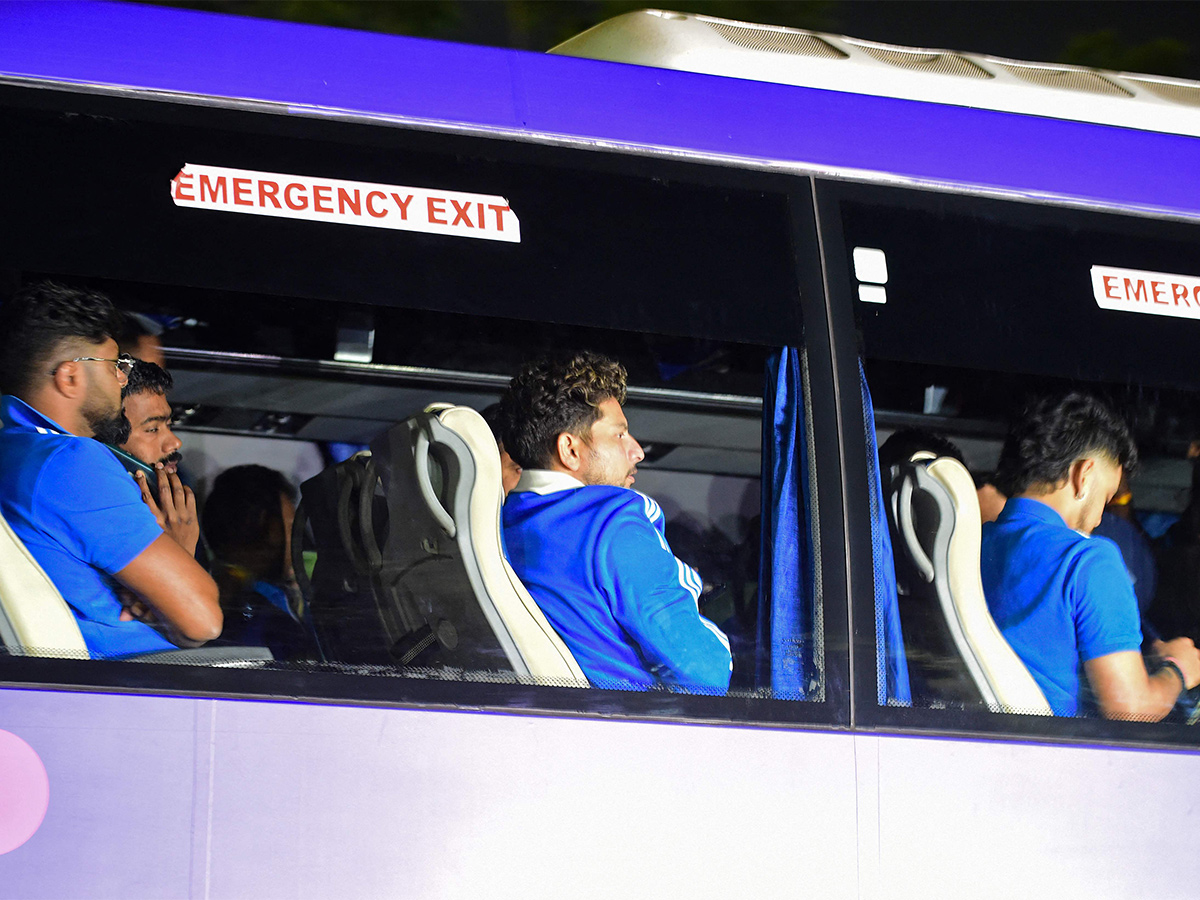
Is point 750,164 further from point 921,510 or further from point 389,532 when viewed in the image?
point 389,532

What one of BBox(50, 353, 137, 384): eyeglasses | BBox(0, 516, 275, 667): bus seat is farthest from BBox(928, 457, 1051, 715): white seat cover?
BBox(50, 353, 137, 384): eyeglasses

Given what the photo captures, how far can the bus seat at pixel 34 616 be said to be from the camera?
2.35 meters

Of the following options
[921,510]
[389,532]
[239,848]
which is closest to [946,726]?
[921,510]

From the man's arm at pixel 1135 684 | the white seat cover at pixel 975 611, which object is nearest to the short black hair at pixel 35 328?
the white seat cover at pixel 975 611

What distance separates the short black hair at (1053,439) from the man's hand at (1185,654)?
466 mm

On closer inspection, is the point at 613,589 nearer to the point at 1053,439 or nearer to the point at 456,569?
the point at 456,569

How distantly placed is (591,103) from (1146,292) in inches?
57.9

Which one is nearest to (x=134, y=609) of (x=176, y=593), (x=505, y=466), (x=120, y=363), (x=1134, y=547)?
(x=176, y=593)

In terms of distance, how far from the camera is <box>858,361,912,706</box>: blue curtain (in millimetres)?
2680

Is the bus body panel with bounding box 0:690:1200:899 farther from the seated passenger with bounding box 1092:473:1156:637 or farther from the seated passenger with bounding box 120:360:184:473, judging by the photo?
the seated passenger with bounding box 120:360:184:473

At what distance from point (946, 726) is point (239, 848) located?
151cm

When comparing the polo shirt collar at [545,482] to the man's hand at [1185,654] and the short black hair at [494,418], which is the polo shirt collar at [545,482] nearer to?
the short black hair at [494,418]

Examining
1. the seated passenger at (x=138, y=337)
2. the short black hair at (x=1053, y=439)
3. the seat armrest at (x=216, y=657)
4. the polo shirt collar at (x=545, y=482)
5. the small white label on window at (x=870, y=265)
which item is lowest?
the seat armrest at (x=216, y=657)

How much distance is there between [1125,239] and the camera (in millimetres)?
3109
